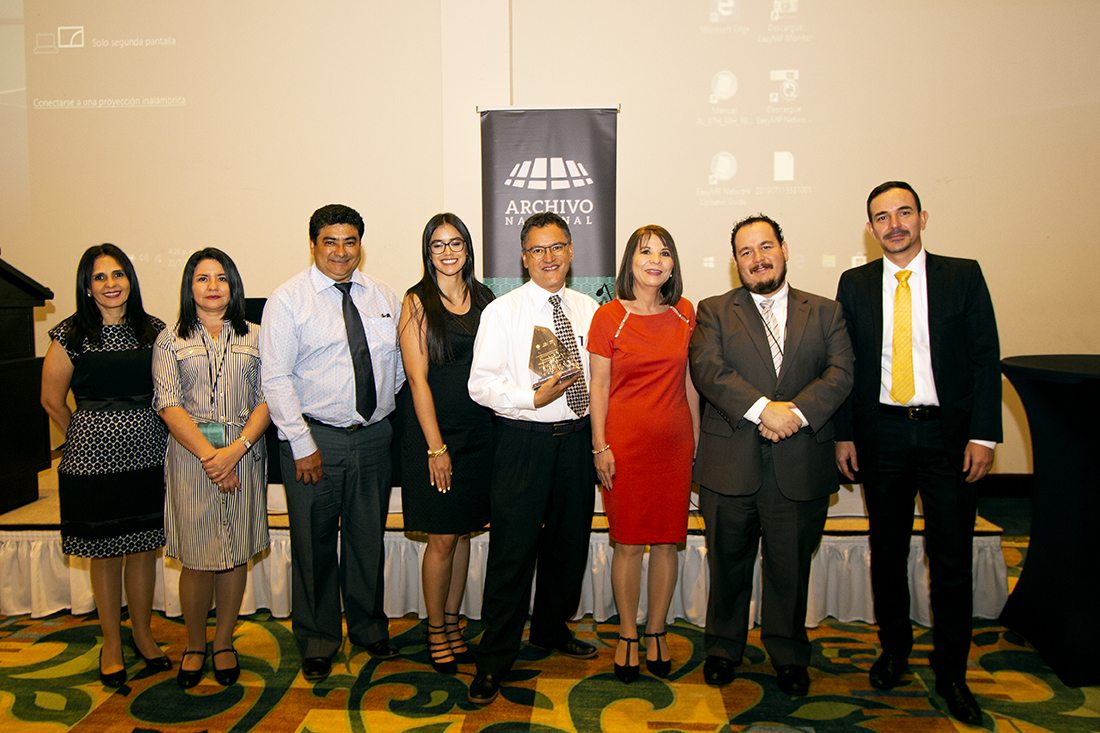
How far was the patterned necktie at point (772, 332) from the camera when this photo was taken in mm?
2438

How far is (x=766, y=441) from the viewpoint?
2424 mm

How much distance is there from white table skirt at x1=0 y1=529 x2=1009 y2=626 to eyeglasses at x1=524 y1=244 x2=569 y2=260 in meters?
1.47

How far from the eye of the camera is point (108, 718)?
2.36m

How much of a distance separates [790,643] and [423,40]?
4749mm

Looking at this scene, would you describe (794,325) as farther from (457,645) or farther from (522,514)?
(457,645)

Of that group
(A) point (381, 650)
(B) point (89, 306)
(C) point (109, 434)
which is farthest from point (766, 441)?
(B) point (89, 306)

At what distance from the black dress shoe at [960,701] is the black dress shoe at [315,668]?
96.5 inches

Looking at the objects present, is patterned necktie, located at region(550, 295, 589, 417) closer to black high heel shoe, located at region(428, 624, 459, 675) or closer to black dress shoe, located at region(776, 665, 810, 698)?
black high heel shoe, located at region(428, 624, 459, 675)

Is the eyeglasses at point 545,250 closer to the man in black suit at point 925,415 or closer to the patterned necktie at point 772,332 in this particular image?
the patterned necktie at point 772,332

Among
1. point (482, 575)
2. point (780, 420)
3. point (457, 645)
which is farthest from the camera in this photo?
point (482, 575)

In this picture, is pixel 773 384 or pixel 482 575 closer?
pixel 773 384

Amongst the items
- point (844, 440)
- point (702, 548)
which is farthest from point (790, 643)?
point (844, 440)

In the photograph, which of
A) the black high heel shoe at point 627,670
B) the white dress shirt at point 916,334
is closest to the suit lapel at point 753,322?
the white dress shirt at point 916,334

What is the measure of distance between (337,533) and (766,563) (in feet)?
5.85
